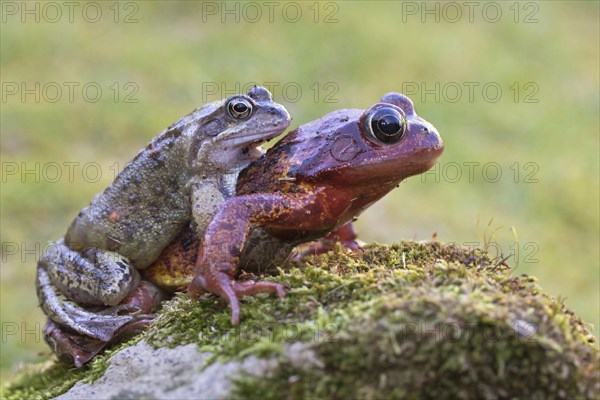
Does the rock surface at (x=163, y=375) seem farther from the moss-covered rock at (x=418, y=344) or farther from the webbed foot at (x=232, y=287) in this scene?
the webbed foot at (x=232, y=287)

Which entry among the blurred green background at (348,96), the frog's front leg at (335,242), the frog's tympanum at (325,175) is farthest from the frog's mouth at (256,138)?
the blurred green background at (348,96)

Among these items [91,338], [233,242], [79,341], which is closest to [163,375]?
[233,242]

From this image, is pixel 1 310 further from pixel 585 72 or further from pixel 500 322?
pixel 585 72

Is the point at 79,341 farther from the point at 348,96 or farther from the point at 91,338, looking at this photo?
the point at 348,96

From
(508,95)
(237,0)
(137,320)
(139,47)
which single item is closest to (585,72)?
(508,95)

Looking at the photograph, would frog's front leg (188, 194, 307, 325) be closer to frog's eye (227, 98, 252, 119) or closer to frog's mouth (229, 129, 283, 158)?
frog's mouth (229, 129, 283, 158)

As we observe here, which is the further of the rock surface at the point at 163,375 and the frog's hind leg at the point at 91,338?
the frog's hind leg at the point at 91,338

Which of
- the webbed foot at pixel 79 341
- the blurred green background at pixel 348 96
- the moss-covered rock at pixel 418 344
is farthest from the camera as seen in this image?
the blurred green background at pixel 348 96

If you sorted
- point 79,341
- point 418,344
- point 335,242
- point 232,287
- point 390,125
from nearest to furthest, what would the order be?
point 418,344 < point 232,287 < point 390,125 < point 79,341 < point 335,242
